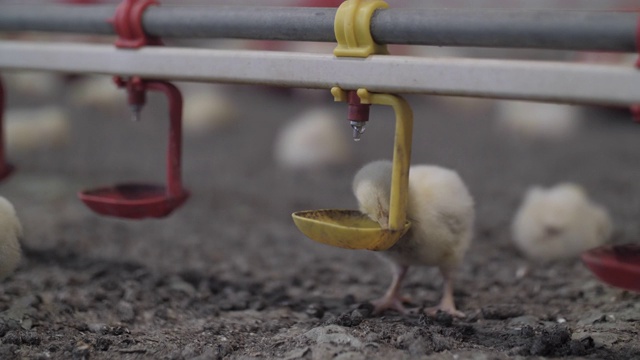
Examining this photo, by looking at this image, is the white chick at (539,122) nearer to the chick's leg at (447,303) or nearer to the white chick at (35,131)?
the white chick at (35,131)

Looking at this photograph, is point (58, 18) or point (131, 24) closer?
point (131, 24)

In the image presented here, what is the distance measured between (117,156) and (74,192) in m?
1.08

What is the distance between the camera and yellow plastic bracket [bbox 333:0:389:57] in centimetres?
220

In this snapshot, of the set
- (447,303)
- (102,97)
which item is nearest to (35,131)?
(102,97)

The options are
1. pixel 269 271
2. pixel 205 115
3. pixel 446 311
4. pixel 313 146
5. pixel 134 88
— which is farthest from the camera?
pixel 205 115

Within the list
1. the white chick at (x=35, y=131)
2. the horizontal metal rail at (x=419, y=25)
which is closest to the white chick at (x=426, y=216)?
the horizontal metal rail at (x=419, y=25)

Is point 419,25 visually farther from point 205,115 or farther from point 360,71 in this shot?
point 205,115

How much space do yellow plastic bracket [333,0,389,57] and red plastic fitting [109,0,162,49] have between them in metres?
0.80

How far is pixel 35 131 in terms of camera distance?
554 centimetres

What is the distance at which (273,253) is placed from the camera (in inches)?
144

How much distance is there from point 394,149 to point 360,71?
23 centimetres

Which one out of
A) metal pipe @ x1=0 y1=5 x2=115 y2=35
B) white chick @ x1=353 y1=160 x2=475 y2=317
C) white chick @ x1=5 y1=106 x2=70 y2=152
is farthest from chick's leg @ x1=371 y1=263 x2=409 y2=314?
white chick @ x1=5 y1=106 x2=70 y2=152

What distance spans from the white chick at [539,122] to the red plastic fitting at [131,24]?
424 centimetres

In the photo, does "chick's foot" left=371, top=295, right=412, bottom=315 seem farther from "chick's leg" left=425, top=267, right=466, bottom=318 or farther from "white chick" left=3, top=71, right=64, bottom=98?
"white chick" left=3, top=71, right=64, bottom=98
